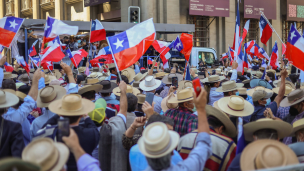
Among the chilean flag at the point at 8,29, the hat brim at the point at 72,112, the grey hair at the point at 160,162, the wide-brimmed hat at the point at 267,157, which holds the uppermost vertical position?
the chilean flag at the point at 8,29

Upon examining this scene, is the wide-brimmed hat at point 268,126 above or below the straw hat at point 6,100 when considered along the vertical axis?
below

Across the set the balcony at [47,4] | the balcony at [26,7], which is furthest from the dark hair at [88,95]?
the balcony at [26,7]

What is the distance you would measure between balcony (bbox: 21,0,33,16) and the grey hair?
42.9m

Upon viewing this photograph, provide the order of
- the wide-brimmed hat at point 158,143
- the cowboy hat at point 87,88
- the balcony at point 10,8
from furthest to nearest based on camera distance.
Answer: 1. the balcony at point 10,8
2. the cowboy hat at point 87,88
3. the wide-brimmed hat at point 158,143

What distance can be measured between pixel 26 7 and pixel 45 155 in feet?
147

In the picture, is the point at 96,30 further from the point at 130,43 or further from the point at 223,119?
the point at 223,119

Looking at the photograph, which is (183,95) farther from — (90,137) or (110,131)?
(90,137)

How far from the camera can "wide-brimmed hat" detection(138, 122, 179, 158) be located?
7.72ft

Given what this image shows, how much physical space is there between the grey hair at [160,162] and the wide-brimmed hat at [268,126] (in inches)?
41.8

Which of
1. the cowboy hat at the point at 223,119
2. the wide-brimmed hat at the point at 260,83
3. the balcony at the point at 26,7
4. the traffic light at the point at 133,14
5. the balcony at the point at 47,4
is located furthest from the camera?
the balcony at the point at 26,7

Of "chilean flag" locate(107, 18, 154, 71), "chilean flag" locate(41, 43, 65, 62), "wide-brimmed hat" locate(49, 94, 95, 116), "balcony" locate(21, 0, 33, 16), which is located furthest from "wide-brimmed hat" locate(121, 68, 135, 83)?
"balcony" locate(21, 0, 33, 16)

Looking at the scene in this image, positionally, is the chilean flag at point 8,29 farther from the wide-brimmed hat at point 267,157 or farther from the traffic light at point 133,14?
the traffic light at point 133,14

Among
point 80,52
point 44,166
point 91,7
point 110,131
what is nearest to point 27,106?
point 110,131

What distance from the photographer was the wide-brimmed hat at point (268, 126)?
119 inches
